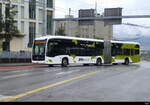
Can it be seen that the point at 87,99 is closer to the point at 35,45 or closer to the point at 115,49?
the point at 35,45

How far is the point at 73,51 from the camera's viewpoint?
27.4 meters

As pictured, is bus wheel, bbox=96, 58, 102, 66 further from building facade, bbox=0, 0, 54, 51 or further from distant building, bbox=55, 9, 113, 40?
distant building, bbox=55, 9, 113, 40

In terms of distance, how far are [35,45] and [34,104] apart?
777 inches

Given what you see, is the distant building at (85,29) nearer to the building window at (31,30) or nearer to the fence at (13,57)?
the building window at (31,30)

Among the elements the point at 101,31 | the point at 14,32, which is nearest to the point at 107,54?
the point at 14,32

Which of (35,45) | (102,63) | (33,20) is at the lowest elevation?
(102,63)

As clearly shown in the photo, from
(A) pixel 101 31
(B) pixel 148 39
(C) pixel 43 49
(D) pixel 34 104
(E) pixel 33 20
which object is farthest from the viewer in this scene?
(A) pixel 101 31

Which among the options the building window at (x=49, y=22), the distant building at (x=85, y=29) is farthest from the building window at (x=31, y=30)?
the distant building at (x=85, y=29)

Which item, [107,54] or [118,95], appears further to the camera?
[107,54]

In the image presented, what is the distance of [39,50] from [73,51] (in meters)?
3.65

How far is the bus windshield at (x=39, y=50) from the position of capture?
25461mm

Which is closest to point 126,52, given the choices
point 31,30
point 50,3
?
point 31,30

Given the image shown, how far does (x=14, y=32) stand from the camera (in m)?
31.0

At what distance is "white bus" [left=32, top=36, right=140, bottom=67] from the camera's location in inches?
995
